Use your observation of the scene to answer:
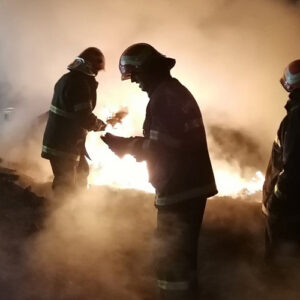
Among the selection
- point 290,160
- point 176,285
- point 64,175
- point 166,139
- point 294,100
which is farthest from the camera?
→ point 64,175

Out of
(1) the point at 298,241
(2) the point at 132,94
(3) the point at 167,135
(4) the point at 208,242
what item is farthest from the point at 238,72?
(3) the point at 167,135

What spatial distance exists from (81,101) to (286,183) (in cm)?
279

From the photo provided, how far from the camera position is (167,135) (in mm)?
3771

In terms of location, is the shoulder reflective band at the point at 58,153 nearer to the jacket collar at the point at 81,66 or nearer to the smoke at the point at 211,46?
the jacket collar at the point at 81,66

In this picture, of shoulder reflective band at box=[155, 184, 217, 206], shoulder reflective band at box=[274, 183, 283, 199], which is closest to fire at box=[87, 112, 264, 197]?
shoulder reflective band at box=[274, 183, 283, 199]

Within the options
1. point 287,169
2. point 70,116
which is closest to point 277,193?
point 287,169

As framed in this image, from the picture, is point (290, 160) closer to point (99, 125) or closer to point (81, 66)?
point (99, 125)

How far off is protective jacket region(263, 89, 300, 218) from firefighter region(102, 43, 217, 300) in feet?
2.46

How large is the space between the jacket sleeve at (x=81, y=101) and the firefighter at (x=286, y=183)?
8.03 feet

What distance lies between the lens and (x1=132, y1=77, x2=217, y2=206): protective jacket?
3783 millimetres

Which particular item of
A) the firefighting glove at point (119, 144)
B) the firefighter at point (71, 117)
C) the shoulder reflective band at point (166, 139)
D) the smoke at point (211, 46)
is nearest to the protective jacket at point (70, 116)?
the firefighter at point (71, 117)

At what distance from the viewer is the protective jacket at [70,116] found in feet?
19.5

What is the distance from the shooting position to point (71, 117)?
6047 millimetres

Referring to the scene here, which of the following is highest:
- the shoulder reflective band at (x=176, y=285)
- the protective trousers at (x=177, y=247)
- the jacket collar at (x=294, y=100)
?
the jacket collar at (x=294, y=100)
